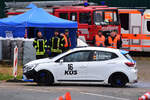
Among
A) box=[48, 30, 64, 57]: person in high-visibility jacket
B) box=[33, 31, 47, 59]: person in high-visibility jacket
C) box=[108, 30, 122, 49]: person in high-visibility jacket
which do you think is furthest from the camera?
box=[108, 30, 122, 49]: person in high-visibility jacket

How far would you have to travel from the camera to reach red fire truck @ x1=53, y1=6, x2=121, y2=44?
24.7m

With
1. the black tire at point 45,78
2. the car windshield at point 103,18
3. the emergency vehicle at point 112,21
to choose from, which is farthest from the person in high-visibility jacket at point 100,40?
the black tire at point 45,78

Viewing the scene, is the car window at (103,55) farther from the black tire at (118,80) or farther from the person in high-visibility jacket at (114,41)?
the person in high-visibility jacket at (114,41)

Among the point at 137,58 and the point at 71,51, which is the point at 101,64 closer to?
the point at 71,51

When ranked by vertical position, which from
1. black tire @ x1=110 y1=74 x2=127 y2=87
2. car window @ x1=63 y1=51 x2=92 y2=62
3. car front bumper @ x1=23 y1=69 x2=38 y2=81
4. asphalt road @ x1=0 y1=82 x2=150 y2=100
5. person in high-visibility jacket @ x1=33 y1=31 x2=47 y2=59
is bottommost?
asphalt road @ x1=0 y1=82 x2=150 y2=100

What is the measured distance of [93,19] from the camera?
24.8 meters

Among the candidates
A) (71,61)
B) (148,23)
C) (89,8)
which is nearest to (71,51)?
(71,61)

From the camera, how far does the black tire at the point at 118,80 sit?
15.5 m

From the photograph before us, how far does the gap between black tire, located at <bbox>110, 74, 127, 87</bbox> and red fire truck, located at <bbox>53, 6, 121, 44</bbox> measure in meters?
9.24

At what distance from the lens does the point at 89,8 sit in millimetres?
25047

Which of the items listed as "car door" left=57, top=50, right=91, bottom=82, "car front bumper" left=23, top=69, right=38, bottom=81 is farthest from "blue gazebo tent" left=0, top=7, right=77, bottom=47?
"car door" left=57, top=50, right=91, bottom=82

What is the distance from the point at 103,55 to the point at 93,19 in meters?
9.39

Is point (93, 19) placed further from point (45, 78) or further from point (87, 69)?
point (45, 78)

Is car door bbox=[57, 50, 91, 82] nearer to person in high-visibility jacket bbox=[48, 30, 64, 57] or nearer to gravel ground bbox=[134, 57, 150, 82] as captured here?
person in high-visibility jacket bbox=[48, 30, 64, 57]
